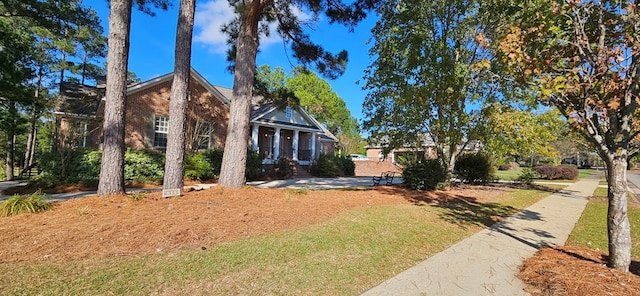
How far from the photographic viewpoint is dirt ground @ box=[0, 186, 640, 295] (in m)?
3.55

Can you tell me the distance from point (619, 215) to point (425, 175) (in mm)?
8824

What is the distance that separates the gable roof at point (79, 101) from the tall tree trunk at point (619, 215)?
63.4 feet

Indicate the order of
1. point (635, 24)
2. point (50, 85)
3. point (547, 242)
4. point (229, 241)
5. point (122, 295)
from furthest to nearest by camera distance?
point (50, 85), point (547, 242), point (229, 241), point (635, 24), point (122, 295)

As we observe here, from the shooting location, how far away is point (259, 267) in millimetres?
3758

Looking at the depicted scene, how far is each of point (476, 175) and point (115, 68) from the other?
17.4 meters

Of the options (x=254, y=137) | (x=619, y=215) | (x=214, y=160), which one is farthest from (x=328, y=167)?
(x=619, y=215)

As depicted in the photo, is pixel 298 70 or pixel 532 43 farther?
pixel 298 70

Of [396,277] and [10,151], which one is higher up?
[10,151]

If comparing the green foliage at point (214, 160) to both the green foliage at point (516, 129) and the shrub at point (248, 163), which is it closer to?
the shrub at point (248, 163)

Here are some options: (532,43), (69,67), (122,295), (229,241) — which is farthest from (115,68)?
(69,67)

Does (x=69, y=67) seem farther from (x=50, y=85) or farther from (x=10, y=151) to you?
(x=10, y=151)

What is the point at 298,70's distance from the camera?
12438 mm

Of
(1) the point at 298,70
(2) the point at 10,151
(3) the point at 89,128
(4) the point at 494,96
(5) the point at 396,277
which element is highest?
(1) the point at 298,70

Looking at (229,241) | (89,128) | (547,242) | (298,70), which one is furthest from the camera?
(89,128)
